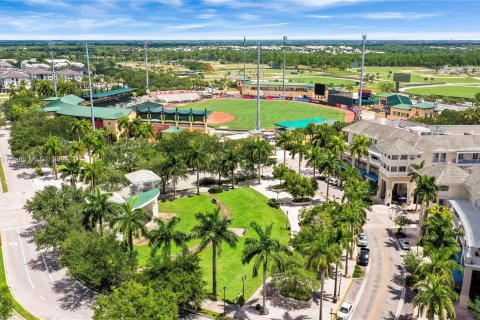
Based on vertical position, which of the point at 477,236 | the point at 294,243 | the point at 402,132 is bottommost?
the point at 294,243

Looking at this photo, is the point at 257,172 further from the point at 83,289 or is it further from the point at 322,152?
the point at 83,289

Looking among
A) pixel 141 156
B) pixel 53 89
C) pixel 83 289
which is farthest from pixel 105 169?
pixel 53 89

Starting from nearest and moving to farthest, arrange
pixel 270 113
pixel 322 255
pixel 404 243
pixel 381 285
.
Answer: pixel 322 255 → pixel 381 285 → pixel 404 243 → pixel 270 113

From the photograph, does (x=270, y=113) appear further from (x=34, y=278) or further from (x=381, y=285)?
(x=34, y=278)

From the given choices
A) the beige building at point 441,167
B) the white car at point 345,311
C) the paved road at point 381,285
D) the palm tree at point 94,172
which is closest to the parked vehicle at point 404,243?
the paved road at point 381,285

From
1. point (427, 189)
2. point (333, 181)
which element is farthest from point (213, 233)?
point (333, 181)
